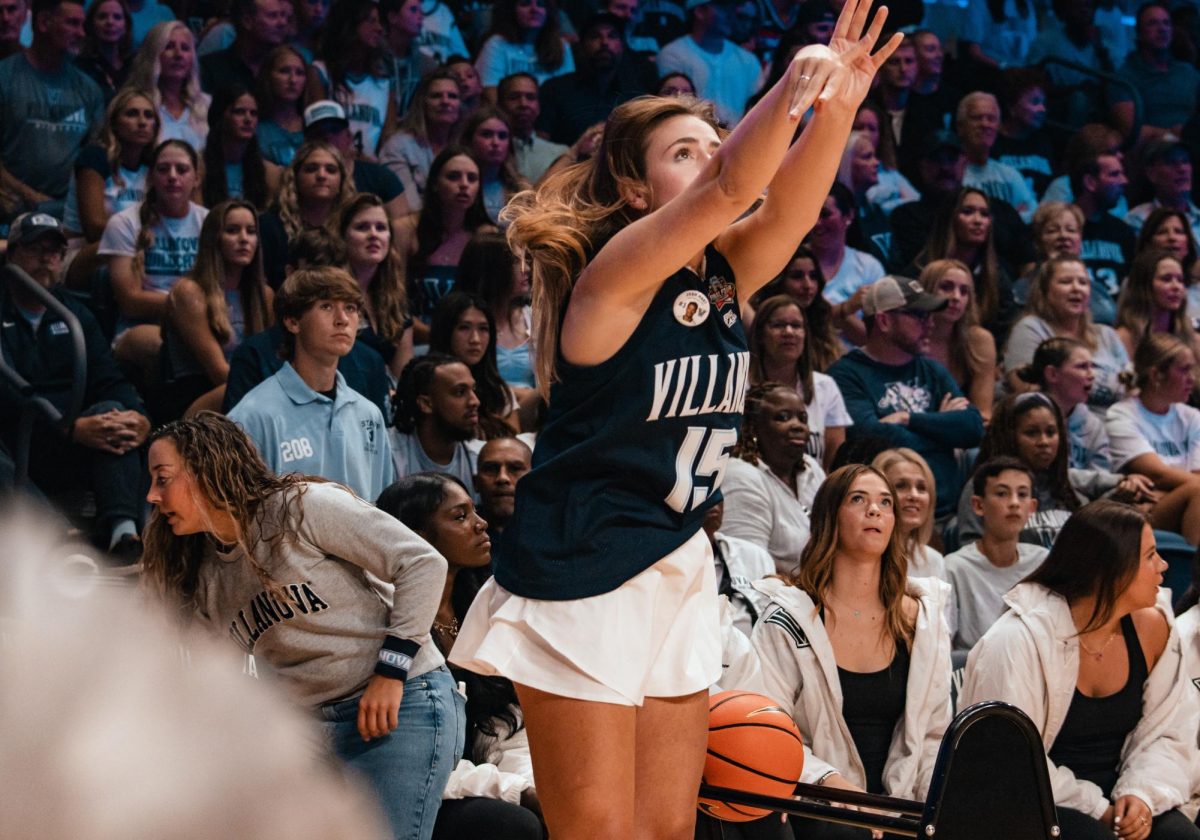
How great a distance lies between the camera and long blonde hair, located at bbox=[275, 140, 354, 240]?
22.5 ft

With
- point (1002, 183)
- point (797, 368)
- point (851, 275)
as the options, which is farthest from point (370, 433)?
point (1002, 183)

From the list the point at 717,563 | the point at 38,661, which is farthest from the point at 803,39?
the point at 38,661

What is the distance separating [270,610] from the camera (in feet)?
11.9

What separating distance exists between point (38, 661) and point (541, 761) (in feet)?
5.14

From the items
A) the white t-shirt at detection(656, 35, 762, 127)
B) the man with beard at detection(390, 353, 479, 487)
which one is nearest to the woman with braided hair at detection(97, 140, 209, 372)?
the man with beard at detection(390, 353, 479, 487)

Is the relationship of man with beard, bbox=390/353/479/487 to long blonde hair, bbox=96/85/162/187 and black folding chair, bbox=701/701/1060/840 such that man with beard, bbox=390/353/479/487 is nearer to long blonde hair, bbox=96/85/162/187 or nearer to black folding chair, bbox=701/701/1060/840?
long blonde hair, bbox=96/85/162/187

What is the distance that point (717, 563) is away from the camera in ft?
16.4

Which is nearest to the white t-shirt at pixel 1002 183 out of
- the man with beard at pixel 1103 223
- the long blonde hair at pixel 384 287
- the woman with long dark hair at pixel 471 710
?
the man with beard at pixel 1103 223

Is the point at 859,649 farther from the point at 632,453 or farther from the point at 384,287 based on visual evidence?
the point at 384,287

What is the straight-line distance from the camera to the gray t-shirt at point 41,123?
7.12 metres

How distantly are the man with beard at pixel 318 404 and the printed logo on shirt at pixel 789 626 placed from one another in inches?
55.4

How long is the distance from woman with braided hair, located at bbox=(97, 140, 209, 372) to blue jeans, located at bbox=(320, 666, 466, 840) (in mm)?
3120

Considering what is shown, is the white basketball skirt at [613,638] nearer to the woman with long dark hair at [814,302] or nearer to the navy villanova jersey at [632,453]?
the navy villanova jersey at [632,453]

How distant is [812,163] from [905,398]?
491cm
